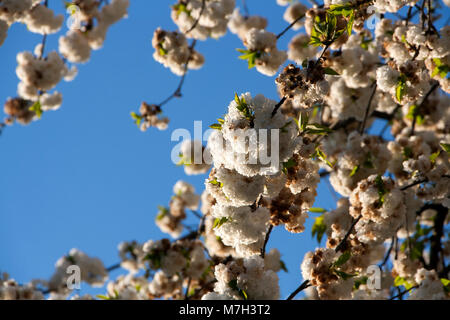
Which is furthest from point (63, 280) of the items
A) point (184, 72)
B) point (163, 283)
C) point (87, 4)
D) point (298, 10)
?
point (298, 10)

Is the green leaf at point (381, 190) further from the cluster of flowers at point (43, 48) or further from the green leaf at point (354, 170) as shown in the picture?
the cluster of flowers at point (43, 48)

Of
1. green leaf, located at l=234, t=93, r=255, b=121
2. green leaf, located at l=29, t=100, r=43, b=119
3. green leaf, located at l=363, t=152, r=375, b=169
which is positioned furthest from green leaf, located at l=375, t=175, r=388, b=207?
green leaf, located at l=29, t=100, r=43, b=119

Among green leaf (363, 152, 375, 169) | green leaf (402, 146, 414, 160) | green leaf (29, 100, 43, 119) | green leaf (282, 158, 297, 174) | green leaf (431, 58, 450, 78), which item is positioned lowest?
green leaf (282, 158, 297, 174)

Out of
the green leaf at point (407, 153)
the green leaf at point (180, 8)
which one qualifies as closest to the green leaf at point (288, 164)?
the green leaf at point (407, 153)

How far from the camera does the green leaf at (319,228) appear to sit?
345 centimetres

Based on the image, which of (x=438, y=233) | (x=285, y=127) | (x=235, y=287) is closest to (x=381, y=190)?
(x=285, y=127)

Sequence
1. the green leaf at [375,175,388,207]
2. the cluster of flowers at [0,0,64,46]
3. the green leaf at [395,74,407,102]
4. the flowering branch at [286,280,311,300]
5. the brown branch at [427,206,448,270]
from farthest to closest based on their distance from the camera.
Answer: the cluster of flowers at [0,0,64,46]
the brown branch at [427,206,448,270]
the green leaf at [395,74,407,102]
the green leaf at [375,175,388,207]
the flowering branch at [286,280,311,300]

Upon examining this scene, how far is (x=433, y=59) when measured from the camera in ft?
9.37

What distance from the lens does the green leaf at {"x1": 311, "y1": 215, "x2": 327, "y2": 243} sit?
345 cm

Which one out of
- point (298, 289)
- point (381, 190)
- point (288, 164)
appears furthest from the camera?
point (381, 190)

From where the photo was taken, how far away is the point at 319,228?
11.4 ft

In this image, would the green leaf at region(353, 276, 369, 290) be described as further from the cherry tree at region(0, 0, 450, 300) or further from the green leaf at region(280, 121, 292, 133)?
the green leaf at region(280, 121, 292, 133)

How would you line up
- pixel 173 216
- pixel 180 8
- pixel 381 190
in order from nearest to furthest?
pixel 381 190, pixel 180 8, pixel 173 216

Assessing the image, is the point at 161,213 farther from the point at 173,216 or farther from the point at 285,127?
the point at 285,127
